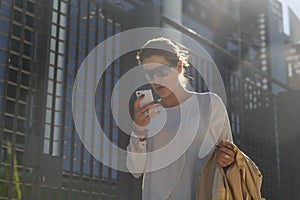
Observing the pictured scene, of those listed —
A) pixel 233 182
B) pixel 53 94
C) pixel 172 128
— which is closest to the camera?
pixel 233 182

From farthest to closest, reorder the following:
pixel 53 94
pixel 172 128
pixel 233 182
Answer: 1. pixel 53 94
2. pixel 172 128
3. pixel 233 182

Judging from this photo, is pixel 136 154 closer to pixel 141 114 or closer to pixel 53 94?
pixel 141 114

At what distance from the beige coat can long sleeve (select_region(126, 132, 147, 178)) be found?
6.9 inches

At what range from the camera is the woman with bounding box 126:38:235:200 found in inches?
55.6

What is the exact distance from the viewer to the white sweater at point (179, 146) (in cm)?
142

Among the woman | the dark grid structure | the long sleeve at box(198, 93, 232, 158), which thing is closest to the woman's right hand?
the woman

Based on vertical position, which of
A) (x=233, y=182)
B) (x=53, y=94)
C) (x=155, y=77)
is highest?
(x=53, y=94)

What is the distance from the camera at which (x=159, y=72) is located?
4.60 feet

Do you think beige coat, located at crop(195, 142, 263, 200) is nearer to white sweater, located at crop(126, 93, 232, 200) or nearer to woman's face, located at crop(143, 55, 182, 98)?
white sweater, located at crop(126, 93, 232, 200)

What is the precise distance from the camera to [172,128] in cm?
146

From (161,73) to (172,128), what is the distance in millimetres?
148

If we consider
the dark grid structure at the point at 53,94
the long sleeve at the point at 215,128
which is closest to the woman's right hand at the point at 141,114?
the long sleeve at the point at 215,128

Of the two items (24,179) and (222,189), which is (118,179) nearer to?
(24,179)

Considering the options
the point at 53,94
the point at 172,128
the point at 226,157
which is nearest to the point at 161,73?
the point at 172,128
